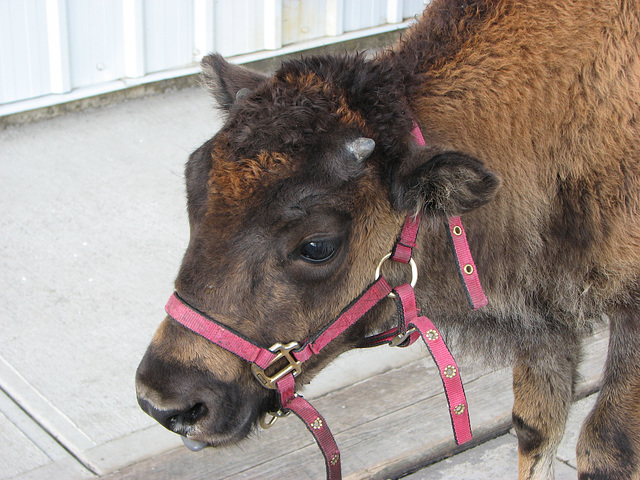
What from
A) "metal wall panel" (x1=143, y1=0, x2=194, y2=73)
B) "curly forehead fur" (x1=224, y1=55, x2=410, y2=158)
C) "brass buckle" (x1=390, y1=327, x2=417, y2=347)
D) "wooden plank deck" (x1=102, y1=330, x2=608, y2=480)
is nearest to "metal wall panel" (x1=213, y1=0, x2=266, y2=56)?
"metal wall panel" (x1=143, y1=0, x2=194, y2=73)

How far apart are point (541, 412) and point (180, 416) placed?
173 cm

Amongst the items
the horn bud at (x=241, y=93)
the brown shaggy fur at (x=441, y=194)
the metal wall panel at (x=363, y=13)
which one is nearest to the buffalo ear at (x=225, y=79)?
the brown shaggy fur at (x=441, y=194)

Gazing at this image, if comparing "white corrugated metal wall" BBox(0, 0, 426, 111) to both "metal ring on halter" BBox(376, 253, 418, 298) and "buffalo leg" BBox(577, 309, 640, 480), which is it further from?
"buffalo leg" BBox(577, 309, 640, 480)

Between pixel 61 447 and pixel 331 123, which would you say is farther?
pixel 61 447

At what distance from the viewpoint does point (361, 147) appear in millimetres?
2389

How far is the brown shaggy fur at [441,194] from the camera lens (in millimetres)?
2367

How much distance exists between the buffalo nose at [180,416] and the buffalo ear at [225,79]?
1.04m

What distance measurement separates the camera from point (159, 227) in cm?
514

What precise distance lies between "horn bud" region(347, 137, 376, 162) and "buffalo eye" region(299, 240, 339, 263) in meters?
0.26

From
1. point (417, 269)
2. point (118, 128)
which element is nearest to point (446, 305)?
point (417, 269)

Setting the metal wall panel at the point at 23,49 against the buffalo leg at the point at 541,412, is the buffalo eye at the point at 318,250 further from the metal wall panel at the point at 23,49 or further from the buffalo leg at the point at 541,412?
the metal wall panel at the point at 23,49

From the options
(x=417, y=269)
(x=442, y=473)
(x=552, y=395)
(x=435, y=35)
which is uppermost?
(x=435, y=35)

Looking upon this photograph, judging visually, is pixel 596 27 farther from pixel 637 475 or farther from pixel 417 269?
pixel 637 475

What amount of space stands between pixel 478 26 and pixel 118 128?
4.00m
